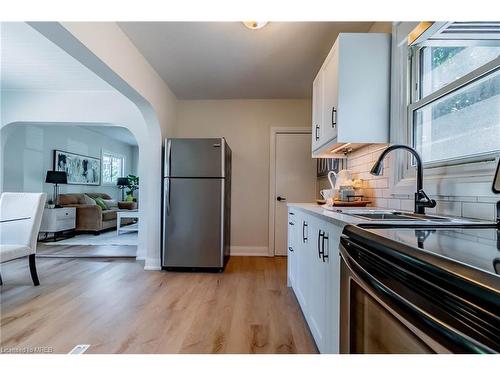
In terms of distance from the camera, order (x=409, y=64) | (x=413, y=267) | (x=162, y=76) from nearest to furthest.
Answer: (x=413, y=267), (x=409, y=64), (x=162, y=76)

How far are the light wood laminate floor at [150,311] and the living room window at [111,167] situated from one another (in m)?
4.86

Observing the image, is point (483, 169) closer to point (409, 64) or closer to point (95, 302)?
point (409, 64)

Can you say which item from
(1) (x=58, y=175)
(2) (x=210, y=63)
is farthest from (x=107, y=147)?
(2) (x=210, y=63)

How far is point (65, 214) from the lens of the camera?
540 cm

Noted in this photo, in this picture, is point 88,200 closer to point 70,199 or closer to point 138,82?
point 70,199

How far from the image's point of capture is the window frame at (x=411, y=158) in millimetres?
1213

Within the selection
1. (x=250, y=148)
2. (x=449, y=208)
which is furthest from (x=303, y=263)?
(x=250, y=148)

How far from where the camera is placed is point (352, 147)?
96.0 inches

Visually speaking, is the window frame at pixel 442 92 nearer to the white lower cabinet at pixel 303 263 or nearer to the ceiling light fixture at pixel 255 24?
the white lower cabinet at pixel 303 263

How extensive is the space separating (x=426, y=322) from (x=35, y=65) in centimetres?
427

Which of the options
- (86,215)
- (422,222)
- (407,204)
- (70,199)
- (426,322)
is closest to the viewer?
(426,322)

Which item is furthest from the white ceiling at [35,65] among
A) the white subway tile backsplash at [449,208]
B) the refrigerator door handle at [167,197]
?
the white subway tile backsplash at [449,208]

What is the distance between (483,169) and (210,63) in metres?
2.73

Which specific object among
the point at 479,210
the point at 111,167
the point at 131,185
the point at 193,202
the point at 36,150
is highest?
the point at 36,150
